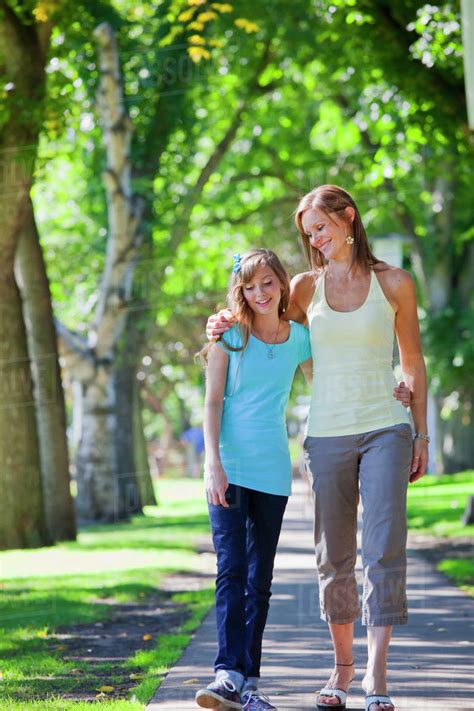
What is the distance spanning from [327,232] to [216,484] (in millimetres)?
1125

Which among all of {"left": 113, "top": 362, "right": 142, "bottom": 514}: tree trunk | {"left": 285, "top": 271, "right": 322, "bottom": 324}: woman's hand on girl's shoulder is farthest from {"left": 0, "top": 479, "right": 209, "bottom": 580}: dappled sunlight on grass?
{"left": 285, "top": 271, "right": 322, "bottom": 324}: woman's hand on girl's shoulder

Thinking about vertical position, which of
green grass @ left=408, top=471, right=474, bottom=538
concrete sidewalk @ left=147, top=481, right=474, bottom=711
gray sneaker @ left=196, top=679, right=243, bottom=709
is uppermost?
gray sneaker @ left=196, top=679, right=243, bottom=709

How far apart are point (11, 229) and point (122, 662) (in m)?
7.10

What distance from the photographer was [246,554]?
4902mm

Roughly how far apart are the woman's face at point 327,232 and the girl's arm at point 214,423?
0.60 meters

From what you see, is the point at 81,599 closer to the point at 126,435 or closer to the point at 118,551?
the point at 118,551

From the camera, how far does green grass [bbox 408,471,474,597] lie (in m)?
10.5

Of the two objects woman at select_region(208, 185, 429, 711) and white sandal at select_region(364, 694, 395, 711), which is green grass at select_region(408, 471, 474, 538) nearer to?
woman at select_region(208, 185, 429, 711)

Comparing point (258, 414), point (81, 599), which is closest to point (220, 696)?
point (258, 414)

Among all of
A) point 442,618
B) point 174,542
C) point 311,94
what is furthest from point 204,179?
point 442,618

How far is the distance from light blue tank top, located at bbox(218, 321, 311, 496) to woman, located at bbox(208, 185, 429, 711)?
104 millimetres

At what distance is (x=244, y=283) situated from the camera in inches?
197

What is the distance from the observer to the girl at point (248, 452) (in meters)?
4.77

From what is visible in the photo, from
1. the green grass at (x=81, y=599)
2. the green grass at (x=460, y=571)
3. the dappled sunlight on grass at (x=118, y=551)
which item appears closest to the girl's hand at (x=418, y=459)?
the green grass at (x=81, y=599)
